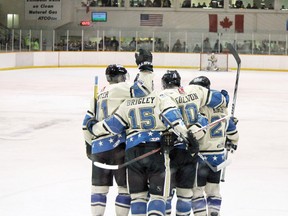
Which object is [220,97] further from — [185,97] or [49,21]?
[49,21]

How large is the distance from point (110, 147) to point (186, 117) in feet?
1.82

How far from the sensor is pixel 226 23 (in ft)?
94.9

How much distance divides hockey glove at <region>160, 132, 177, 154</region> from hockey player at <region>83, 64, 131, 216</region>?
0.45 m

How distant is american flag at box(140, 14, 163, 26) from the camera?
2930cm

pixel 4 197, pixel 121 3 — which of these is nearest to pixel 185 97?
pixel 4 197

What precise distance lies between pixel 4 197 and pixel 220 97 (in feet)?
7.34

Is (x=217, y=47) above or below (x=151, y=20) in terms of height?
below

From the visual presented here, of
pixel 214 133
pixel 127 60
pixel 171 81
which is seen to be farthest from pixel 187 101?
pixel 127 60

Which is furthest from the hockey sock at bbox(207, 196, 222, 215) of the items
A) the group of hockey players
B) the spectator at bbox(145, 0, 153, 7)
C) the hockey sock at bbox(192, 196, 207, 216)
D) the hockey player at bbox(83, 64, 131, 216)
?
the spectator at bbox(145, 0, 153, 7)

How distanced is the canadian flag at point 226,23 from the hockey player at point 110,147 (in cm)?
2466

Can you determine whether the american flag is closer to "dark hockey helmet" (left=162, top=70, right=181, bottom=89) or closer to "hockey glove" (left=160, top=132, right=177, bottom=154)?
"dark hockey helmet" (left=162, top=70, right=181, bottom=89)

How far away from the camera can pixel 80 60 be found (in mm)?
25469

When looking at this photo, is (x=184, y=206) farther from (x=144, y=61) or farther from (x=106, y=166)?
(x=144, y=61)

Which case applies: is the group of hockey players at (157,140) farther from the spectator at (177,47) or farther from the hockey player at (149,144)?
the spectator at (177,47)
